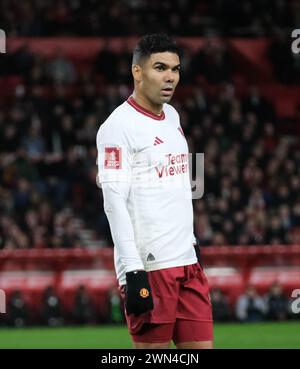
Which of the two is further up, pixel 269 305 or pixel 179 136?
pixel 179 136

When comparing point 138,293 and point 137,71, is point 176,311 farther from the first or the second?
point 137,71

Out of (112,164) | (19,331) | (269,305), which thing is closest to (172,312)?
(112,164)

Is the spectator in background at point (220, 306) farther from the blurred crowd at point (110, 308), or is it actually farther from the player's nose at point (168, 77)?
the player's nose at point (168, 77)

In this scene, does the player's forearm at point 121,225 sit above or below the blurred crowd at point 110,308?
above

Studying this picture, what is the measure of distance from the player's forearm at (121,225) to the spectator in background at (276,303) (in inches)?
417

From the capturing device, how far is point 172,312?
19.4 feet

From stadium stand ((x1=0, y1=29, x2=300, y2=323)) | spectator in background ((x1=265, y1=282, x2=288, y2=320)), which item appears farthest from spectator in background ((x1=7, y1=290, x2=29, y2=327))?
spectator in background ((x1=265, y1=282, x2=288, y2=320))

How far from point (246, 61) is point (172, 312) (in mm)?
18001

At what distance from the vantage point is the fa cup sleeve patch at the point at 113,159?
5824 millimetres

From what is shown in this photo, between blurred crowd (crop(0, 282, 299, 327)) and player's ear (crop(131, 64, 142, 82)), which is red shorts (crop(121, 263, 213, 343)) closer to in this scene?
player's ear (crop(131, 64, 142, 82))

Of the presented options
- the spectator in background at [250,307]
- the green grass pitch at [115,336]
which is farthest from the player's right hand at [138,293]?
the spectator in background at [250,307]

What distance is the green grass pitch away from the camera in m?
12.8

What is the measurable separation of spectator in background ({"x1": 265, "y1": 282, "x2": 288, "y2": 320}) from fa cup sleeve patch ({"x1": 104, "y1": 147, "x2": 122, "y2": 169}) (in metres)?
10.6

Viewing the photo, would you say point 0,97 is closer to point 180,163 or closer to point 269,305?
point 269,305
